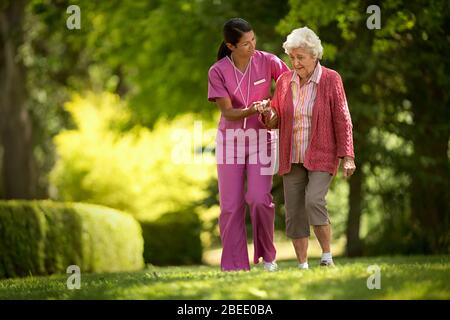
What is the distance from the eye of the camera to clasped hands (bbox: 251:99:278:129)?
7660 mm

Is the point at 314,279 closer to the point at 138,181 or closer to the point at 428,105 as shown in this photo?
the point at 428,105

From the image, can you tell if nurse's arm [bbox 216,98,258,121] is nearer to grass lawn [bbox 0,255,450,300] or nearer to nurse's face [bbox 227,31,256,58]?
nurse's face [bbox 227,31,256,58]

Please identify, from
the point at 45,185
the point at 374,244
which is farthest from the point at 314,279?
the point at 45,185

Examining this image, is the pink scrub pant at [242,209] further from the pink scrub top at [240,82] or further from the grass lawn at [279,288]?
the grass lawn at [279,288]

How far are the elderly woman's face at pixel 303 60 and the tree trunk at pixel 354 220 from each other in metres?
9.87

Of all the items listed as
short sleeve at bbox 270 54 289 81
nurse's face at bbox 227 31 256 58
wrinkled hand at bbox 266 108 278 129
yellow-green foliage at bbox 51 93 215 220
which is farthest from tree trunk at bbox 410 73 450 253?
wrinkled hand at bbox 266 108 278 129

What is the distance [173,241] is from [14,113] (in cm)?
761

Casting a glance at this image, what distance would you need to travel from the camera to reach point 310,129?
7.75 metres

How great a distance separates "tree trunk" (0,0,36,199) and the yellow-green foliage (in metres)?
1.73

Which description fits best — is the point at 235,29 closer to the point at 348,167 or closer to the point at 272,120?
the point at 272,120

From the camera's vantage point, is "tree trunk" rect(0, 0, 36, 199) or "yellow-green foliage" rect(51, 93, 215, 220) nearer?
"yellow-green foliage" rect(51, 93, 215, 220)

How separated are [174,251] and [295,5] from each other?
7.11m

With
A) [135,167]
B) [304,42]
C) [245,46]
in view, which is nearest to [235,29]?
[245,46]

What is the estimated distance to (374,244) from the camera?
17641 millimetres
